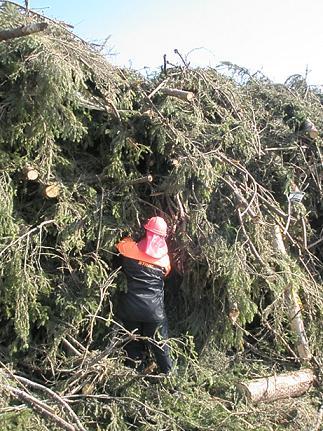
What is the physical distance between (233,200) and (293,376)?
1748 millimetres

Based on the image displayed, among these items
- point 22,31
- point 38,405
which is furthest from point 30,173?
point 38,405

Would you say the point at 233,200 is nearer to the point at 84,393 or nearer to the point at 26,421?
the point at 84,393

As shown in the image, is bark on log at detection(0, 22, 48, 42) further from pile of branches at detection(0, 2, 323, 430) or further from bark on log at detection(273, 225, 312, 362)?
bark on log at detection(273, 225, 312, 362)

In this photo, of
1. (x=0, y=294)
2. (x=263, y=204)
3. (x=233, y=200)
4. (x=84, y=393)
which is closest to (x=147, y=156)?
(x=233, y=200)

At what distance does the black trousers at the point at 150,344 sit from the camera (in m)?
4.73


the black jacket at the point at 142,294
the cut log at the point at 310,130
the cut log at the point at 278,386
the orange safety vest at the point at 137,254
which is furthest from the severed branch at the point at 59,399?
the cut log at the point at 310,130

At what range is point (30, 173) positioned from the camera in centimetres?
464

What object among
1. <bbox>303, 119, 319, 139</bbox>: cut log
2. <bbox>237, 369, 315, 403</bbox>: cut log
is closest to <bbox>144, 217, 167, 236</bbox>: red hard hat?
<bbox>237, 369, 315, 403</bbox>: cut log

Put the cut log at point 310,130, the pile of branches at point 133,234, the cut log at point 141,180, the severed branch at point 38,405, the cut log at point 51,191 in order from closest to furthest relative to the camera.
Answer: the severed branch at point 38,405, the pile of branches at point 133,234, the cut log at point 51,191, the cut log at point 141,180, the cut log at point 310,130

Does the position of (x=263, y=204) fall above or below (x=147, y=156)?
below

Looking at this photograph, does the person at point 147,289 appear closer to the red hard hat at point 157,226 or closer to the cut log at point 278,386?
the red hard hat at point 157,226

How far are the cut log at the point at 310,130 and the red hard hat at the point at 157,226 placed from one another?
8.19ft

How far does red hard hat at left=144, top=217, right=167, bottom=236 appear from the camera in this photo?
4.85m

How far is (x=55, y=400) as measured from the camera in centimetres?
400
